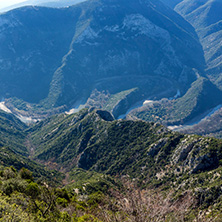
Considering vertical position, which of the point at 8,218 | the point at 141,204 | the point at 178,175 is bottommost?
the point at 178,175

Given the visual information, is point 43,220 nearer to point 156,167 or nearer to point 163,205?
point 163,205

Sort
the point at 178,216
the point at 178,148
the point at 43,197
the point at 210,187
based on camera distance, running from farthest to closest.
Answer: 1. the point at 178,148
2. the point at 210,187
3. the point at 43,197
4. the point at 178,216

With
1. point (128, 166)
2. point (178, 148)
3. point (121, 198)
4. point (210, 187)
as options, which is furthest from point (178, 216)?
point (128, 166)

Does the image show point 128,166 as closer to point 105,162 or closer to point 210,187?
point 105,162

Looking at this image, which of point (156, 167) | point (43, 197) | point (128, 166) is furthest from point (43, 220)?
point (128, 166)

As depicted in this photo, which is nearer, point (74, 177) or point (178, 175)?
point (178, 175)

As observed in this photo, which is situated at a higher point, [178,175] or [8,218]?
[8,218]

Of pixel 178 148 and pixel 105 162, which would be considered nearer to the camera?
pixel 178 148

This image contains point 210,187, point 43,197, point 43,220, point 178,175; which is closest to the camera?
point 43,220

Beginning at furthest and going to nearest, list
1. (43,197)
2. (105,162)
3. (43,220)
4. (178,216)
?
(105,162) → (43,197) → (43,220) → (178,216)
